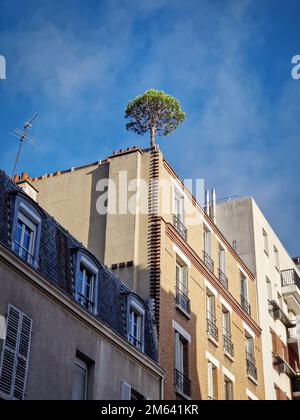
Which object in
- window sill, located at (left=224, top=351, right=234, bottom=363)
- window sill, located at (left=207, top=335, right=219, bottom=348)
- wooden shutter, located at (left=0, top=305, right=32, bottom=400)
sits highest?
window sill, located at (left=207, top=335, right=219, bottom=348)

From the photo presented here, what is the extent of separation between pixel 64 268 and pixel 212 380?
963 cm

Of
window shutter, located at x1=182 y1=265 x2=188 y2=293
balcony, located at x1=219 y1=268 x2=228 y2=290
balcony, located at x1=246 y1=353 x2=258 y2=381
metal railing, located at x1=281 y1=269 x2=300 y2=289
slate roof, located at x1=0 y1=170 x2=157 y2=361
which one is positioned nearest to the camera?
slate roof, located at x1=0 y1=170 x2=157 y2=361

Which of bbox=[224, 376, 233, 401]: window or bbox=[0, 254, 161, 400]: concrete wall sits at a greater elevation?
bbox=[224, 376, 233, 401]: window

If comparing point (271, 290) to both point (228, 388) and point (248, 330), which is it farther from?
point (228, 388)

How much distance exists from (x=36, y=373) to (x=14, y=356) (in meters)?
0.84

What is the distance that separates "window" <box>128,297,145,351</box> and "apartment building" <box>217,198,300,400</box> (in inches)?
462

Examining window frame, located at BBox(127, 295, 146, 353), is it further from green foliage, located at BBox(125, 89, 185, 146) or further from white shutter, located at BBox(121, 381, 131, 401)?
green foliage, located at BBox(125, 89, 185, 146)

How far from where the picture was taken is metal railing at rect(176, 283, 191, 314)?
24141 mm

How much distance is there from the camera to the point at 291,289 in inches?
1463

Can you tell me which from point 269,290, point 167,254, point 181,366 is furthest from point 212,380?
point 269,290

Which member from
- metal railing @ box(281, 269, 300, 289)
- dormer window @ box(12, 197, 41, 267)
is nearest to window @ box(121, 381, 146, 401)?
dormer window @ box(12, 197, 41, 267)

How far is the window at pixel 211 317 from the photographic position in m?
26.4

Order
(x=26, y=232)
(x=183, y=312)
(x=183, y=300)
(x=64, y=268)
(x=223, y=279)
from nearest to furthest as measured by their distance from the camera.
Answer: (x=26, y=232), (x=64, y=268), (x=183, y=312), (x=183, y=300), (x=223, y=279)
